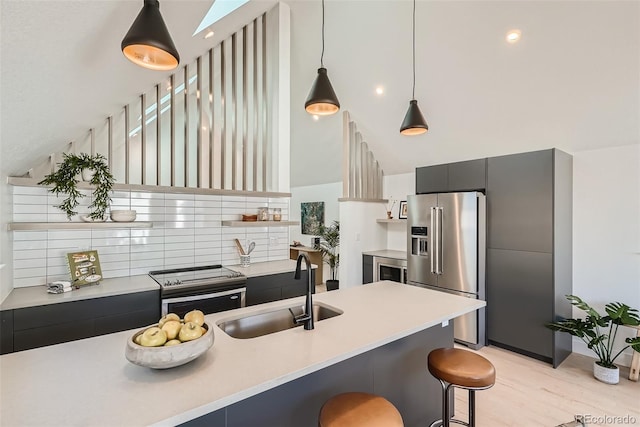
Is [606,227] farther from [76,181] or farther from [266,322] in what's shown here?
[76,181]

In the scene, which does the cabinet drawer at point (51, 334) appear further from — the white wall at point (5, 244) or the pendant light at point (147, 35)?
the pendant light at point (147, 35)

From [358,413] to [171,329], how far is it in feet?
2.79

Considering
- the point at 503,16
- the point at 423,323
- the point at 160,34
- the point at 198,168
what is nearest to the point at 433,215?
the point at 503,16

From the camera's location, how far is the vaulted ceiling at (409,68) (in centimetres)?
168

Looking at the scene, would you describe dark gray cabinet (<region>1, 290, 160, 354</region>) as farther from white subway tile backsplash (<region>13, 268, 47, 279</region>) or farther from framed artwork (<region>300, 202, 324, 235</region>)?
framed artwork (<region>300, 202, 324, 235</region>)

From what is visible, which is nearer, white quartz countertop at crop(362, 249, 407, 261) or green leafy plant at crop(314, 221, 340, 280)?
white quartz countertop at crop(362, 249, 407, 261)

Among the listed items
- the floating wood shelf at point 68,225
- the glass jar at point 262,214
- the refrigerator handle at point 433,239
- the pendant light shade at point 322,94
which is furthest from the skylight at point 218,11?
the refrigerator handle at point 433,239

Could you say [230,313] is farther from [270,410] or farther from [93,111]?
[93,111]

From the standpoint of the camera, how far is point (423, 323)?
1.72 meters

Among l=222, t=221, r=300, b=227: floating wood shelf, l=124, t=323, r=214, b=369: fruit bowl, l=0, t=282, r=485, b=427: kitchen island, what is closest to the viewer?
l=0, t=282, r=485, b=427: kitchen island

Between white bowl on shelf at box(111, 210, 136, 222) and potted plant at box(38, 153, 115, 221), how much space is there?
0.08 meters

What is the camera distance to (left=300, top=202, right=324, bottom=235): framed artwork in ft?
22.4

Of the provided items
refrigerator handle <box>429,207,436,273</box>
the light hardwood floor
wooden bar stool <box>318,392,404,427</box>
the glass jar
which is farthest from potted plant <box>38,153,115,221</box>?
refrigerator handle <box>429,207,436,273</box>

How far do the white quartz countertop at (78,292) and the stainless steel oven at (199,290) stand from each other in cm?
14
